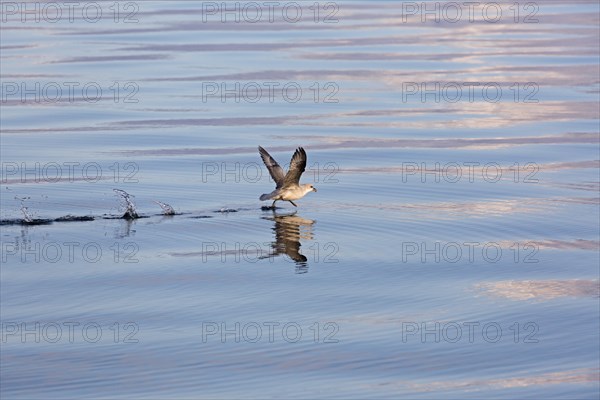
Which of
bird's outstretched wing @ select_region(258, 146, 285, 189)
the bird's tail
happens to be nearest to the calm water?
the bird's tail

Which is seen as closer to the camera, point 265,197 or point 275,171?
point 265,197

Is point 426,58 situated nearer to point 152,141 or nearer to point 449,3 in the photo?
point 152,141

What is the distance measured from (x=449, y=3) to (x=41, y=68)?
24.4m

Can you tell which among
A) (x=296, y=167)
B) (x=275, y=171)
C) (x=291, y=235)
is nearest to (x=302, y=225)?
(x=291, y=235)

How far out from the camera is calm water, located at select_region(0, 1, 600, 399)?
471 inches

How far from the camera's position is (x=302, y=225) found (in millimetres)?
17562

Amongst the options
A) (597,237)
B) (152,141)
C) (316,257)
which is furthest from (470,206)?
(152,141)

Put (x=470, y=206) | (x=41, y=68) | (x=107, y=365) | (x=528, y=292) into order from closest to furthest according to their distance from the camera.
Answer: (x=107, y=365)
(x=528, y=292)
(x=470, y=206)
(x=41, y=68)

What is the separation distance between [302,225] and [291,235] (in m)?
0.58

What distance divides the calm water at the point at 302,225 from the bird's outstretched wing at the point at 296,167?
51 cm

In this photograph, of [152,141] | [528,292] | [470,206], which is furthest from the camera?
[152,141]

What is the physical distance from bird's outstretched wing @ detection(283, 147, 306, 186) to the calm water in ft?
1.69

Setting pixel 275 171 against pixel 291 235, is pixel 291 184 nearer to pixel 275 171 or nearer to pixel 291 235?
pixel 275 171

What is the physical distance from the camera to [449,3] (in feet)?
171
